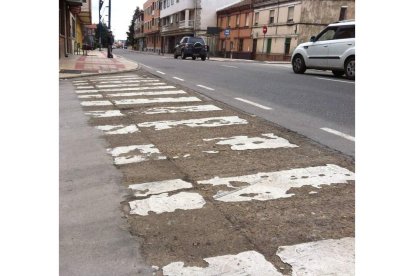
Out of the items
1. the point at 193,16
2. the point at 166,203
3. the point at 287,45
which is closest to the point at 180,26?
the point at 193,16

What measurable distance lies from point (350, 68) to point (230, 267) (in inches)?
486

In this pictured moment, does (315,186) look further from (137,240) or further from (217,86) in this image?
(217,86)

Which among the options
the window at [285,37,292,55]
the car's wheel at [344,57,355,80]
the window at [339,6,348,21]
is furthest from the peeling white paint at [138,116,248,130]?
the window at [339,6,348,21]

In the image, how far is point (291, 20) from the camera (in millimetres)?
37906

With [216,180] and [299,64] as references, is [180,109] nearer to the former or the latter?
[216,180]

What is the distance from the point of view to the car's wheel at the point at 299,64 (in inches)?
628

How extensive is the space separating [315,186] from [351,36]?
37.7 ft

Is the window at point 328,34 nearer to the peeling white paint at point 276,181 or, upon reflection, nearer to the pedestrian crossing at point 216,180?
the pedestrian crossing at point 216,180

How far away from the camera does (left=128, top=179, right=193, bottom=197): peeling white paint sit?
3.26 meters

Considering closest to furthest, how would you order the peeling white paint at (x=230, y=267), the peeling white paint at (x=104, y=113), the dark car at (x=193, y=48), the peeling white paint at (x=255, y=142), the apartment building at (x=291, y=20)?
1. the peeling white paint at (x=230, y=267)
2. the peeling white paint at (x=255, y=142)
3. the peeling white paint at (x=104, y=113)
4. the dark car at (x=193, y=48)
5. the apartment building at (x=291, y=20)

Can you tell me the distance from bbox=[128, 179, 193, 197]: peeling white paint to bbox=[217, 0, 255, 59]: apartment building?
135 feet

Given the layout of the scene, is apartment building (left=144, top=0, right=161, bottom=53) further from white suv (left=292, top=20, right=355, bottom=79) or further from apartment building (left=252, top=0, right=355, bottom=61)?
white suv (left=292, top=20, right=355, bottom=79)

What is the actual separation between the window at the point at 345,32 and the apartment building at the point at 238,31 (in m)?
29.6

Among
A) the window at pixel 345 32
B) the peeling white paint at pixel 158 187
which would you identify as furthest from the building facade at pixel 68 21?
the peeling white paint at pixel 158 187
